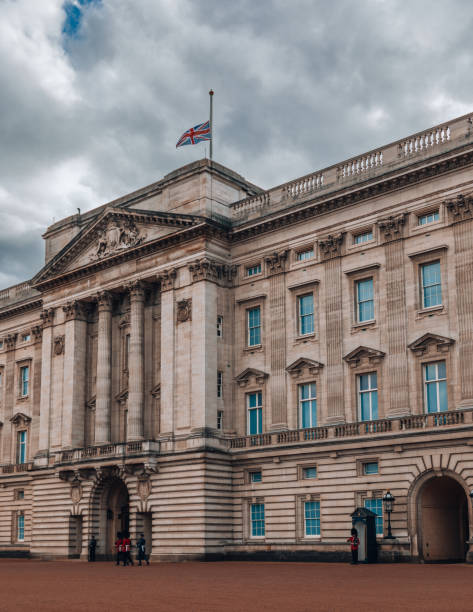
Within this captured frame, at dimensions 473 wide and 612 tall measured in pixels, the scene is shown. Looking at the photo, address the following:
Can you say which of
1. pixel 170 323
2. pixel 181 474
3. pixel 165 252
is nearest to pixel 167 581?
pixel 181 474

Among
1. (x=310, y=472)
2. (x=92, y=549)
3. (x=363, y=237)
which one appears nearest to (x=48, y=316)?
(x=92, y=549)

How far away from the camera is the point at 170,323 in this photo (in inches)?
2180

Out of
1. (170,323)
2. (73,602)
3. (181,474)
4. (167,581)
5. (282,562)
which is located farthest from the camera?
(170,323)

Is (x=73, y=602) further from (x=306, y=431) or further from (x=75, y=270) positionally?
(x=75, y=270)

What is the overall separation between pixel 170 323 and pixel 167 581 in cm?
→ 2577

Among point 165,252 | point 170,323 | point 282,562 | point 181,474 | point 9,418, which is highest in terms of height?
point 165,252

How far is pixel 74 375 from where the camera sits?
61.4 meters

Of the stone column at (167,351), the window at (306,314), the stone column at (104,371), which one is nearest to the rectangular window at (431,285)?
the window at (306,314)

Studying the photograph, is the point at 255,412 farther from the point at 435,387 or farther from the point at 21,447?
the point at 21,447

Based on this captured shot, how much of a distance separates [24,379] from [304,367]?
1239 inches

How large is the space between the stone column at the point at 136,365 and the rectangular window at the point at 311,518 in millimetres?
12941

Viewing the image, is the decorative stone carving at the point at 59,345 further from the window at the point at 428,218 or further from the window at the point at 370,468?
the window at the point at 428,218

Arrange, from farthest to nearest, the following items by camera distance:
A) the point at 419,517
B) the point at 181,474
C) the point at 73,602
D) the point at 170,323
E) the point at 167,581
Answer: the point at 170,323, the point at 181,474, the point at 419,517, the point at 167,581, the point at 73,602

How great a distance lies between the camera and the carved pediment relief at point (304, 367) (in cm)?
4978
